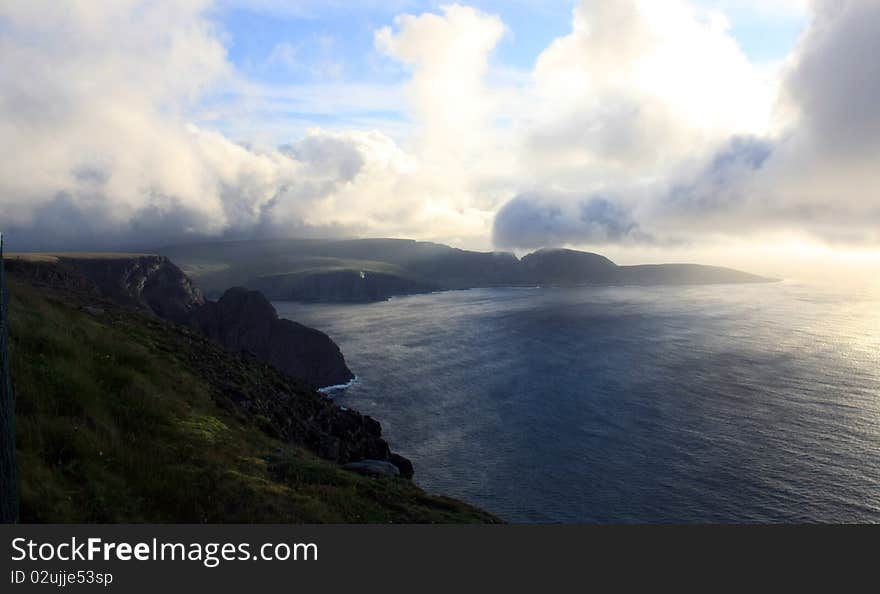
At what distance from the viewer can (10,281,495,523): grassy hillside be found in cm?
1495

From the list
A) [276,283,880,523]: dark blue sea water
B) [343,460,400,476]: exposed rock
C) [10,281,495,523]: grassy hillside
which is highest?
[10,281,495,523]: grassy hillside

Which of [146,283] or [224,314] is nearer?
[224,314]

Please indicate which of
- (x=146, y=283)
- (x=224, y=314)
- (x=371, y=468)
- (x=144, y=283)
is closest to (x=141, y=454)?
(x=371, y=468)

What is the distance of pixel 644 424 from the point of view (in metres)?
83.1

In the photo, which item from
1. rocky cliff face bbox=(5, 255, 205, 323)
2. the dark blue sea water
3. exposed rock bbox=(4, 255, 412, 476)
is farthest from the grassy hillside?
rocky cliff face bbox=(5, 255, 205, 323)

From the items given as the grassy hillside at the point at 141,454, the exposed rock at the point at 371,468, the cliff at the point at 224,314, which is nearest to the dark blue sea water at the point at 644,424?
the cliff at the point at 224,314

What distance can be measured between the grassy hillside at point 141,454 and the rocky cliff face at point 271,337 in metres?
93.4

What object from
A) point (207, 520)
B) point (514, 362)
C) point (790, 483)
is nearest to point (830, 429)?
point (790, 483)

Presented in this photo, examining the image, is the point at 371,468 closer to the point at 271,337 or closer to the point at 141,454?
the point at 141,454

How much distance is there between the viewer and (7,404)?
10.7 meters

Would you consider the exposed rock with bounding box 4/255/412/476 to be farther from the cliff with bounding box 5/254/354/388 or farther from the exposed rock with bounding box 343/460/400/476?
the exposed rock with bounding box 343/460/400/476

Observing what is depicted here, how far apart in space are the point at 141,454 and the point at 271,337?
120352 mm

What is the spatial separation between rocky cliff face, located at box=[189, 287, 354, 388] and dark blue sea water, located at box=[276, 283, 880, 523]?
34.3 feet

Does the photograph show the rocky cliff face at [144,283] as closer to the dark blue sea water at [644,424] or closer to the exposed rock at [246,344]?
the exposed rock at [246,344]
